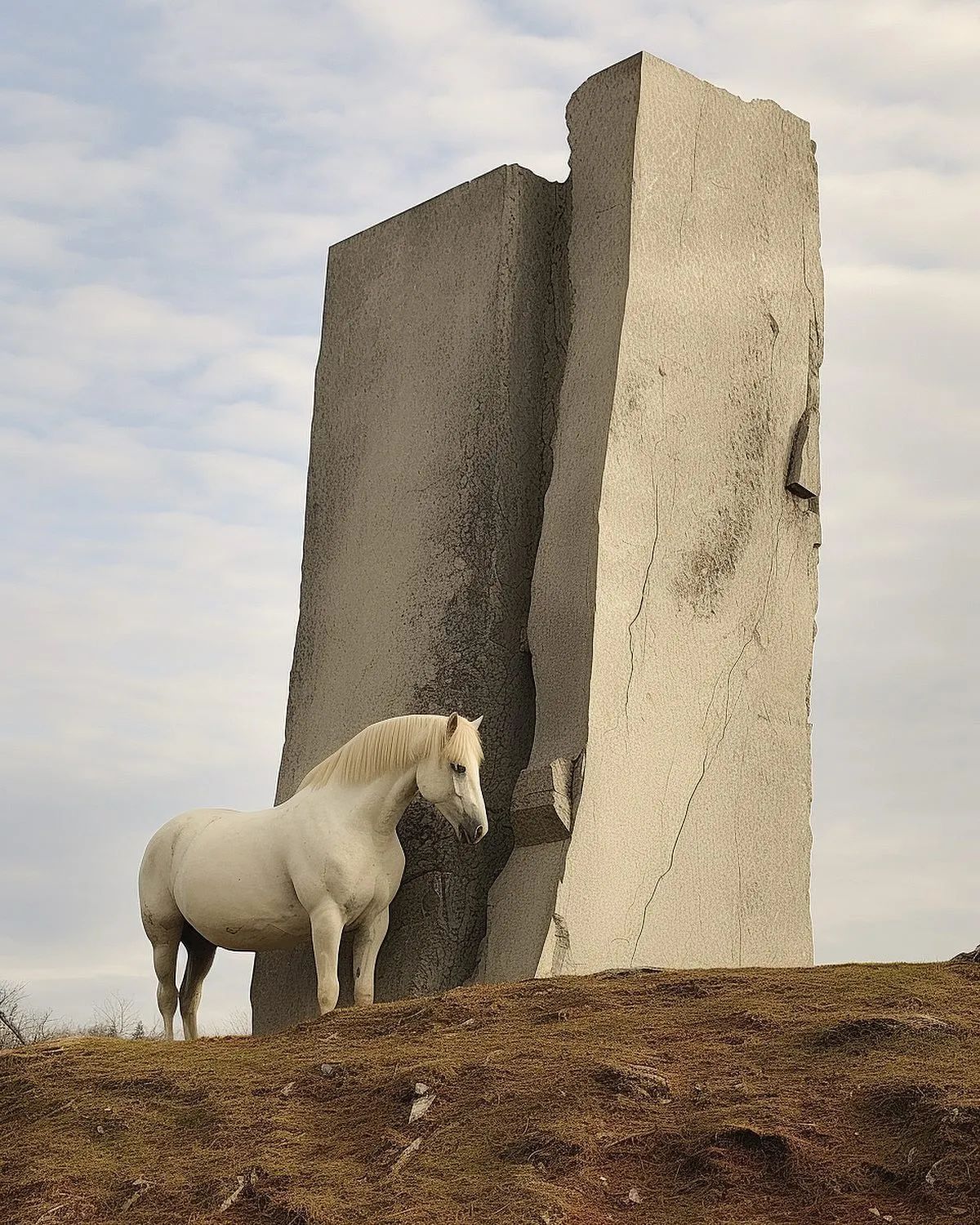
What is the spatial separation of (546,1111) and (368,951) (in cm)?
242

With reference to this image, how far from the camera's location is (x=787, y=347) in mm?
7902

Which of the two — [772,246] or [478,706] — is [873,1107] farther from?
[772,246]

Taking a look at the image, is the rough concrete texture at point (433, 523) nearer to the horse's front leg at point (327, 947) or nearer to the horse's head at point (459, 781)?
the horse's front leg at point (327, 947)

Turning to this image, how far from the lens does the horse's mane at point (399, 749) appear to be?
6391 millimetres


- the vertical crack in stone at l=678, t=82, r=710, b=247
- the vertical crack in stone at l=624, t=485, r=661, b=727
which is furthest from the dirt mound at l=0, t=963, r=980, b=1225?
the vertical crack in stone at l=678, t=82, r=710, b=247

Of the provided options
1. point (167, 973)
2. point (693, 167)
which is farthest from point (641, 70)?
point (167, 973)

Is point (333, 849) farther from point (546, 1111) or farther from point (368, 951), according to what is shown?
point (546, 1111)

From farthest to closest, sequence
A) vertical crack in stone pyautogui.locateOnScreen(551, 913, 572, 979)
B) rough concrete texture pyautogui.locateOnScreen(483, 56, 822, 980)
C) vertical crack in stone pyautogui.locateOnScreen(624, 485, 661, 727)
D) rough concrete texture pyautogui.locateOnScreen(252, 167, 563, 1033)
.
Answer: rough concrete texture pyautogui.locateOnScreen(252, 167, 563, 1033) < vertical crack in stone pyautogui.locateOnScreen(624, 485, 661, 727) < rough concrete texture pyautogui.locateOnScreen(483, 56, 822, 980) < vertical crack in stone pyautogui.locateOnScreen(551, 913, 572, 979)

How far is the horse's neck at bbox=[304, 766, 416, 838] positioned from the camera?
657 centimetres

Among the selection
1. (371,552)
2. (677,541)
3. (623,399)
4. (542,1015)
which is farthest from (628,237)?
(542,1015)

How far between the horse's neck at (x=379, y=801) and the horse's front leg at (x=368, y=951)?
14.3 inches

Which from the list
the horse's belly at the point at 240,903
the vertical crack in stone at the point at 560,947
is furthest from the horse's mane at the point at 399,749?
the vertical crack in stone at the point at 560,947

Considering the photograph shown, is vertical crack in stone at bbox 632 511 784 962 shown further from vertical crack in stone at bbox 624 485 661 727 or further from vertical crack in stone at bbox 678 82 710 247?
vertical crack in stone at bbox 678 82 710 247

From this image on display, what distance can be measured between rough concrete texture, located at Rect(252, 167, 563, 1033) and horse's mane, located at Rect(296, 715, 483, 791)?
489mm
